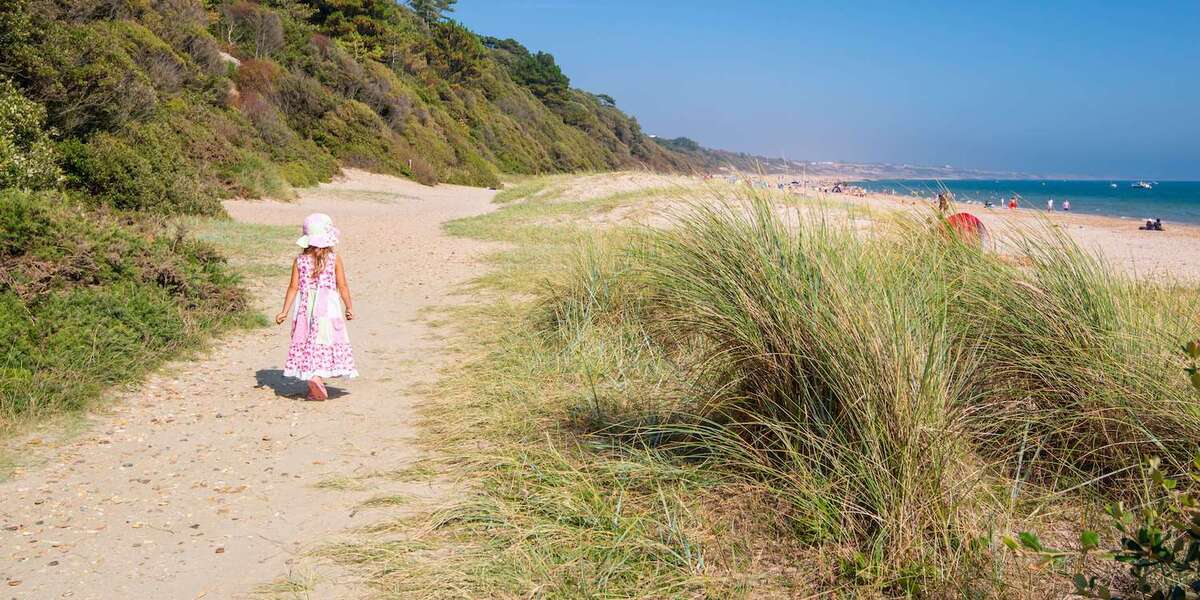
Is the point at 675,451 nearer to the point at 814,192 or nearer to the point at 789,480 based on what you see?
the point at 789,480

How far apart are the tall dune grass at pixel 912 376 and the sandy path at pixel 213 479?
1.53m

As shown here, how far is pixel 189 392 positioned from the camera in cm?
564

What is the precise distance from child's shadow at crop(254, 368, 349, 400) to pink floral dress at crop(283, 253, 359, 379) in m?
0.16

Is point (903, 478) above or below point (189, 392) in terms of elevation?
above

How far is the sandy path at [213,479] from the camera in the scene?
10.6 feet

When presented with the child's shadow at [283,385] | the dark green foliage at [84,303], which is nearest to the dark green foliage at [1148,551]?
the child's shadow at [283,385]

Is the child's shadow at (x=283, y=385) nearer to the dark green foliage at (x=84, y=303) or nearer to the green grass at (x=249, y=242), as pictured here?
the dark green foliage at (x=84, y=303)

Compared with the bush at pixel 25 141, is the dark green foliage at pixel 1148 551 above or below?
below

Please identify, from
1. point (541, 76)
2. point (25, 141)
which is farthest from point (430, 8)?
point (25, 141)

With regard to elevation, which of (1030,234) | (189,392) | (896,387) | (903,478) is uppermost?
(1030,234)

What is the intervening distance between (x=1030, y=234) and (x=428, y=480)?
3.15 meters

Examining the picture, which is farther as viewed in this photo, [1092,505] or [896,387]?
[1092,505]

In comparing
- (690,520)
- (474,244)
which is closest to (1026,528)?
(690,520)

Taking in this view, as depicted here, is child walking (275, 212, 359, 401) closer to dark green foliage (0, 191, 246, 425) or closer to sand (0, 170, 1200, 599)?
sand (0, 170, 1200, 599)
